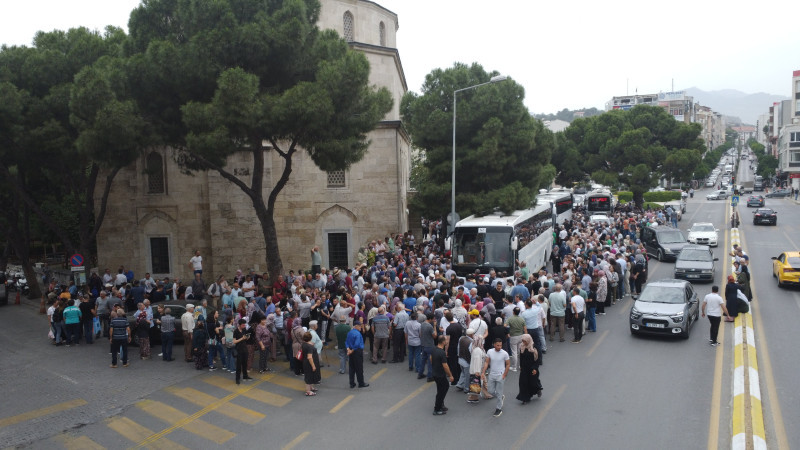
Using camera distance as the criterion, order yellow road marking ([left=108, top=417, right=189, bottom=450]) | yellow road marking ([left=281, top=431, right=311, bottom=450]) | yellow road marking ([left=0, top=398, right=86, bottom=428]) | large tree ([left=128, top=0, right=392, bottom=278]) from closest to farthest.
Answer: yellow road marking ([left=281, top=431, right=311, bottom=450]) → yellow road marking ([left=108, top=417, right=189, bottom=450]) → yellow road marking ([left=0, top=398, right=86, bottom=428]) → large tree ([left=128, top=0, right=392, bottom=278])

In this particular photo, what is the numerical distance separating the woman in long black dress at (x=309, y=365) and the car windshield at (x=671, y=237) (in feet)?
72.5

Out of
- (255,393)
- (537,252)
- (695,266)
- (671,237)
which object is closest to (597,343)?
(255,393)

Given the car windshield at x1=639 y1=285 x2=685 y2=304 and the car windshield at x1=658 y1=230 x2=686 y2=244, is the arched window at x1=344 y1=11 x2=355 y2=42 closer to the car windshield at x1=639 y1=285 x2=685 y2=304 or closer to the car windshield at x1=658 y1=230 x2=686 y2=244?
the car windshield at x1=658 y1=230 x2=686 y2=244

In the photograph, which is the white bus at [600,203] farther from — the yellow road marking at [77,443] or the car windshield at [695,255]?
the yellow road marking at [77,443]

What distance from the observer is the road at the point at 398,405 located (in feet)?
30.9

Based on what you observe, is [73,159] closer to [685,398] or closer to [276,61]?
[276,61]

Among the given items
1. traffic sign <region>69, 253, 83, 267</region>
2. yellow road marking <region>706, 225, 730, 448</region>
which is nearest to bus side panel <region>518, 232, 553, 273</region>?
yellow road marking <region>706, 225, 730, 448</region>

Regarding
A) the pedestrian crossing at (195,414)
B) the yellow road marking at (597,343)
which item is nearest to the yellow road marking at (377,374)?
the pedestrian crossing at (195,414)

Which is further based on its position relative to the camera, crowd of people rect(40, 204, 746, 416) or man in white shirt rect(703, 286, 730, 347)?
man in white shirt rect(703, 286, 730, 347)

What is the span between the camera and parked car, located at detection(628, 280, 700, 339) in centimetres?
1448

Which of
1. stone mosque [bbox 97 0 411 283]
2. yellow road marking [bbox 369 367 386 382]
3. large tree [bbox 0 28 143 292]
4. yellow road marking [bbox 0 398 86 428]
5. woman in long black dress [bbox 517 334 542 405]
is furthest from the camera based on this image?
stone mosque [bbox 97 0 411 283]

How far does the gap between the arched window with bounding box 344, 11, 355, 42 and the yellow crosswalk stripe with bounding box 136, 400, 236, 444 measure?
23.8 metres

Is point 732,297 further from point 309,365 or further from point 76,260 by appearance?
point 76,260

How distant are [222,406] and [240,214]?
1679cm
